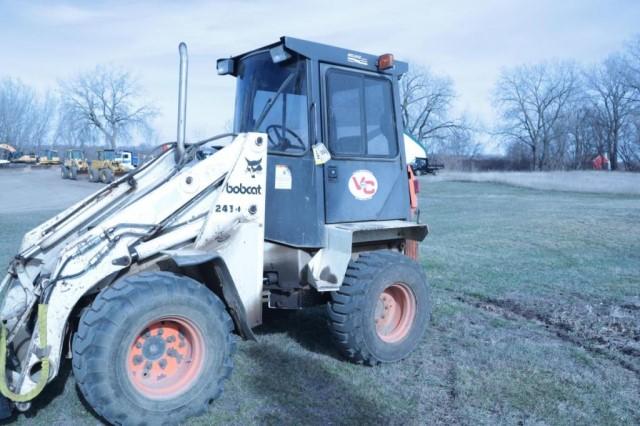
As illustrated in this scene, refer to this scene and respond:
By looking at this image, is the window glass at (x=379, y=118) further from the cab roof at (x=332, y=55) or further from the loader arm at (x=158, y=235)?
the loader arm at (x=158, y=235)

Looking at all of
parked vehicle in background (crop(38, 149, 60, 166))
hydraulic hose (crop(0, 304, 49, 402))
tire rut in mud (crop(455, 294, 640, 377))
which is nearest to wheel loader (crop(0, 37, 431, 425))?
hydraulic hose (crop(0, 304, 49, 402))

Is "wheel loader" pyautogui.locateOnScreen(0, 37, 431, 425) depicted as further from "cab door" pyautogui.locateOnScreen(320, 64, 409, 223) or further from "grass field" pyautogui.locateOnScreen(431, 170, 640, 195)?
"grass field" pyautogui.locateOnScreen(431, 170, 640, 195)

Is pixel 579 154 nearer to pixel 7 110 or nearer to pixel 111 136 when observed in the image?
pixel 111 136

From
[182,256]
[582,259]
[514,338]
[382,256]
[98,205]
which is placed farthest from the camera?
[582,259]

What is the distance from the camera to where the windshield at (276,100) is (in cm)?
443

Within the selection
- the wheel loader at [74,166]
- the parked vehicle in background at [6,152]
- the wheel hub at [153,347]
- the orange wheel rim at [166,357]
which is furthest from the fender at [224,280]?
the parked vehicle in background at [6,152]

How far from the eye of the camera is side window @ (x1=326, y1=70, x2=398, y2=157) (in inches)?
179

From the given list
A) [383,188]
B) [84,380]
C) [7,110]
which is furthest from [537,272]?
[7,110]

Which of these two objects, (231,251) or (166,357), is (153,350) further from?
(231,251)

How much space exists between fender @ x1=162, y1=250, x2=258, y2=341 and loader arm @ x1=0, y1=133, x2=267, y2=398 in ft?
0.22

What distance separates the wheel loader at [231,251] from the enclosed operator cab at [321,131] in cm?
1

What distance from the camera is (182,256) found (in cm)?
358

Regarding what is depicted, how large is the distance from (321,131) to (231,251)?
4.03ft

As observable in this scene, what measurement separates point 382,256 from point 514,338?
190cm
